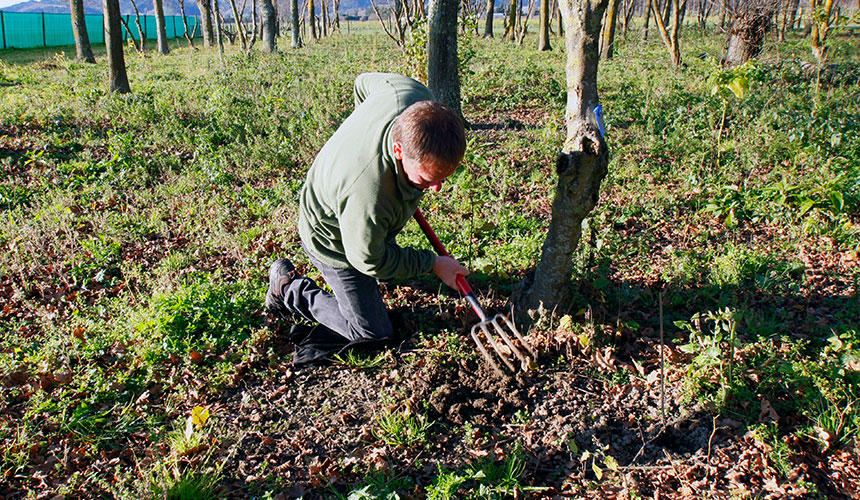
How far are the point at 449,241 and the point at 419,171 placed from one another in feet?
7.29

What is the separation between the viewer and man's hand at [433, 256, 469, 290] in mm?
3373

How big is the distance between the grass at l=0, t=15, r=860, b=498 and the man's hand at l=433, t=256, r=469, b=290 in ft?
1.68

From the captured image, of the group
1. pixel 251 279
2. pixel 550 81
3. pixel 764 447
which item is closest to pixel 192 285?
pixel 251 279

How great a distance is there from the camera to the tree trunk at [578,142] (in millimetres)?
2828

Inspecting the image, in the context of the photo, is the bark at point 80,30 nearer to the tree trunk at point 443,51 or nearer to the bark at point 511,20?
the tree trunk at point 443,51

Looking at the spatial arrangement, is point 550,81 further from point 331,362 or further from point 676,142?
point 331,362

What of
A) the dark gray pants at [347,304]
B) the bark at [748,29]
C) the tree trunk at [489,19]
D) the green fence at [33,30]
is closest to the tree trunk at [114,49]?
the dark gray pants at [347,304]

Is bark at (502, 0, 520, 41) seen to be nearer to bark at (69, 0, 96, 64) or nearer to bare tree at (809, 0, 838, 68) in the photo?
bare tree at (809, 0, 838, 68)

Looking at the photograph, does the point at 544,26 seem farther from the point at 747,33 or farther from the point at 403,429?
the point at 403,429

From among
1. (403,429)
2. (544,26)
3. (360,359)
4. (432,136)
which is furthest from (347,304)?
(544,26)

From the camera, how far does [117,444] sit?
312cm

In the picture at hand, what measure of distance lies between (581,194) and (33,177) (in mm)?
7199

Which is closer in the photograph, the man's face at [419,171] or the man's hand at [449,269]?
the man's face at [419,171]

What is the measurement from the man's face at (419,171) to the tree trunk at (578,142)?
80 centimetres
